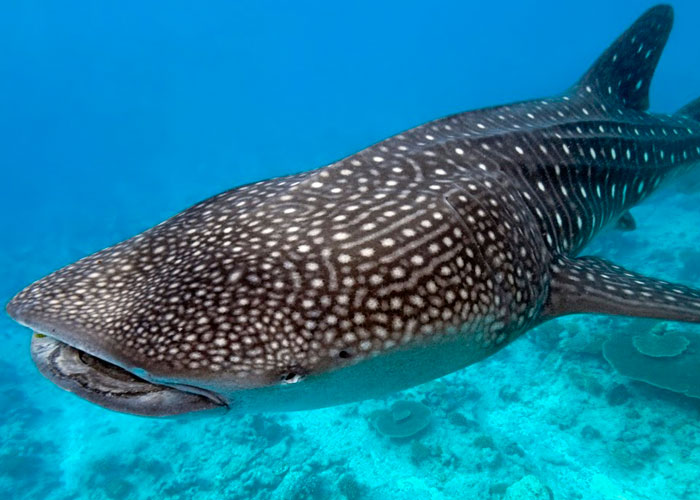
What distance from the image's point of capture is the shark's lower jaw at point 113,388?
2012mm

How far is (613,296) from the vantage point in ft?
11.8

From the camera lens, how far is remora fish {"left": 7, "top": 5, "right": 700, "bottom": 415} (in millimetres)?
2084

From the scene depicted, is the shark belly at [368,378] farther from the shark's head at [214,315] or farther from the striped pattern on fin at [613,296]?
the striped pattern on fin at [613,296]

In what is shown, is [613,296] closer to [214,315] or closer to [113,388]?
[214,315]

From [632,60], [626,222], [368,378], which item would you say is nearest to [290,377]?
[368,378]

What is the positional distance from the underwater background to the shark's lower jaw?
7.6 inches

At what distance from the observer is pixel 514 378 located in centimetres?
1148

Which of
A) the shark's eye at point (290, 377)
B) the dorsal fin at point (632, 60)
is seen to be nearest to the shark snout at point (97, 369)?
the shark's eye at point (290, 377)

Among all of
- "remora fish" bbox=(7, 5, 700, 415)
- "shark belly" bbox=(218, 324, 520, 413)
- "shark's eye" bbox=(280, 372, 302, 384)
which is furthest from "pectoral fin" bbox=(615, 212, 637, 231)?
"shark's eye" bbox=(280, 372, 302, 384)

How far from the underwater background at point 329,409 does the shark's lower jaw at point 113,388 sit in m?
0.19

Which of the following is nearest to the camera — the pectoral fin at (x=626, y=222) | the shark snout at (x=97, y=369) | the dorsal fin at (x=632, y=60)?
the shark snout at (x=97, y=369)

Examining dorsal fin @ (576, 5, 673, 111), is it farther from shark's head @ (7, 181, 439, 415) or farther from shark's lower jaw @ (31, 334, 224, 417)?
shark's lower jaw @ (31, 334, 224, 417)

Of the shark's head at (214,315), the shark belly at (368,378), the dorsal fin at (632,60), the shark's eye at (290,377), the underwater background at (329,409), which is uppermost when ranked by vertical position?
the dorsal fin at (632,60)

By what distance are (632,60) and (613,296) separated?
168 inches
